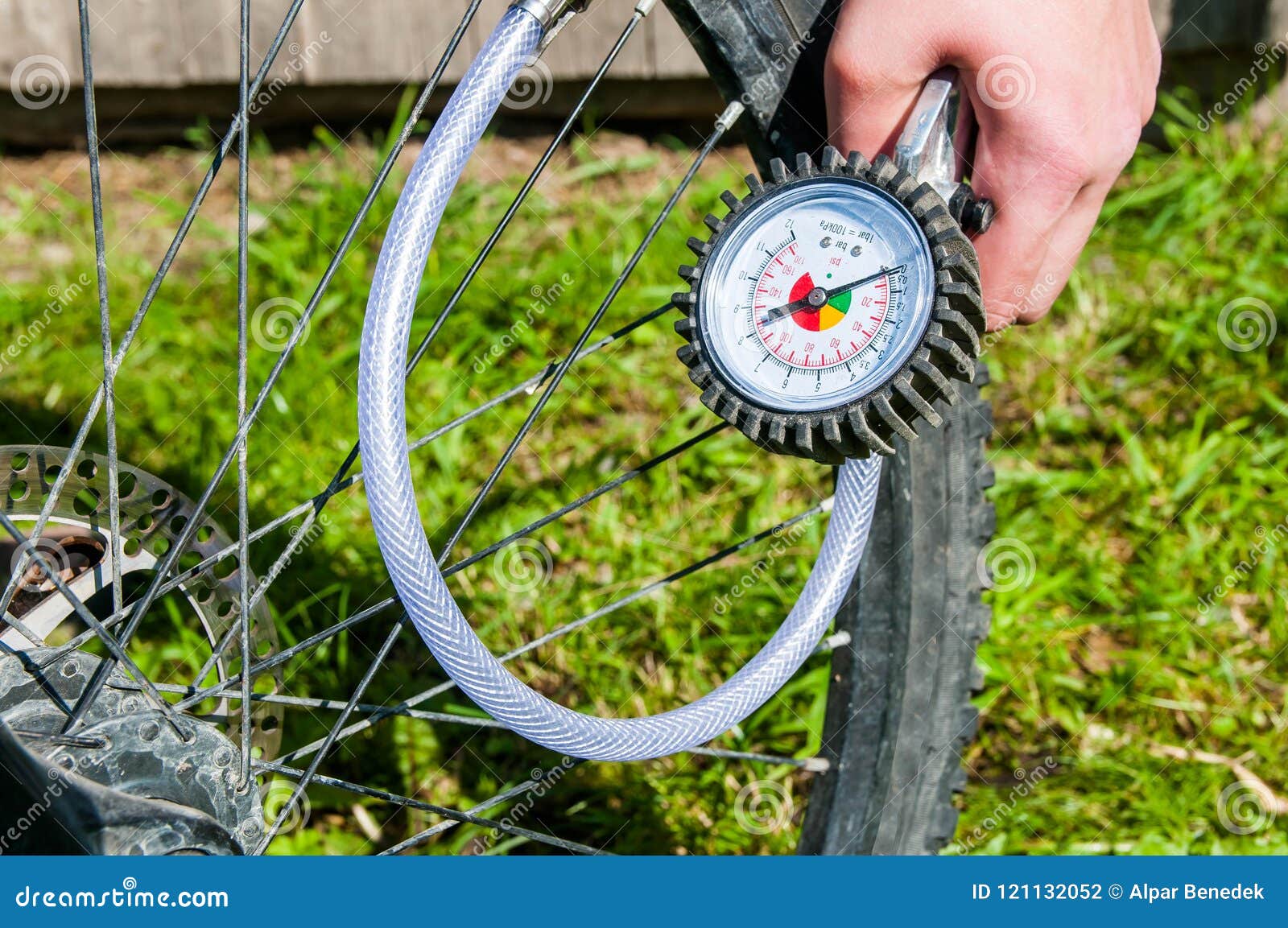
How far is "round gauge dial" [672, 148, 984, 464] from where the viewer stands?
3.52ft

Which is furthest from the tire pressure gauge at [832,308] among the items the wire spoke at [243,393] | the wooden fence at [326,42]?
the wooden fence at [326,42]

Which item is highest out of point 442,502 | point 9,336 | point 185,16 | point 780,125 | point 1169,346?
point 185,16

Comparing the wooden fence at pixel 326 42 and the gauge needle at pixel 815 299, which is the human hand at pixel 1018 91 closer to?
the gauge needle at pixel 815 299

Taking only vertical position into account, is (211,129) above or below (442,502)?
above

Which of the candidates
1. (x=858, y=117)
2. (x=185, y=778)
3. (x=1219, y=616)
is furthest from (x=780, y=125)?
(x=1219, y=616)

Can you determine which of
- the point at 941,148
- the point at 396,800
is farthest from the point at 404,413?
the point at 941,148

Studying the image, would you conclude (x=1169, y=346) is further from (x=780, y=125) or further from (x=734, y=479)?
(x=780, y=125)

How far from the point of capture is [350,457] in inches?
51.3

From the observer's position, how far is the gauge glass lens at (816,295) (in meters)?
1.09

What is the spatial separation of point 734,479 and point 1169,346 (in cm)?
86

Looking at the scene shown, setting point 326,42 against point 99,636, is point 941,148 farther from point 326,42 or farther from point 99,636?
point 326,42

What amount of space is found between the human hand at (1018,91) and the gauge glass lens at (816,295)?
0.12 m

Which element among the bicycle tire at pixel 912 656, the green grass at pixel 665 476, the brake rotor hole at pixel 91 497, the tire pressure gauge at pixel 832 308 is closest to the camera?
the tire pressure gauge at pixel 832 308

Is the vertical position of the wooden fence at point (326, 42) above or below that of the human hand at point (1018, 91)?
above
